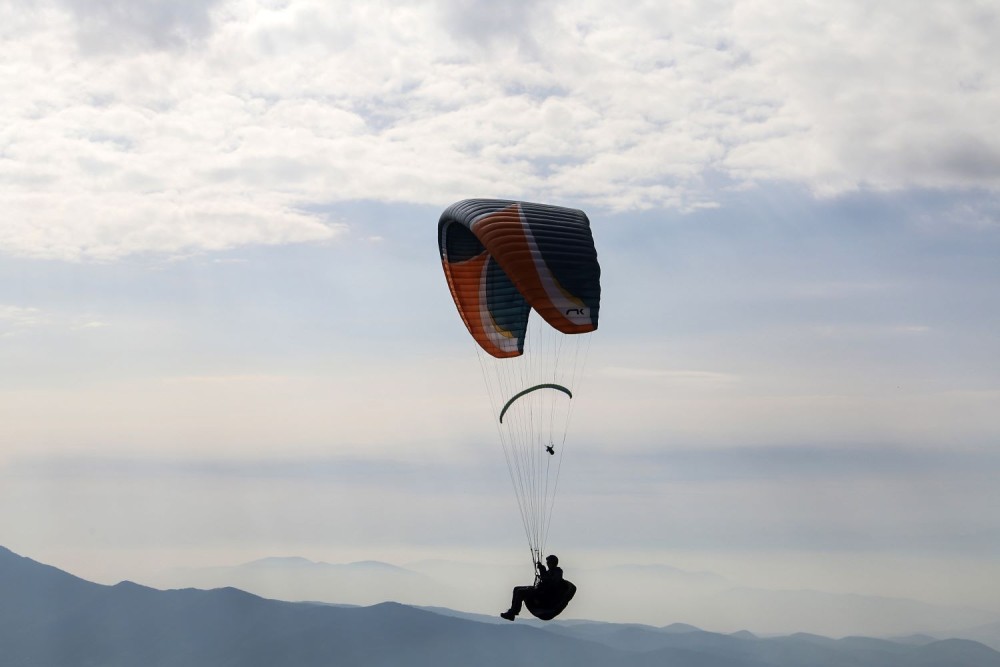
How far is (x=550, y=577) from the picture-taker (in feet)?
102

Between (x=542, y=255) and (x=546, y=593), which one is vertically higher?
(x=542, y=255)

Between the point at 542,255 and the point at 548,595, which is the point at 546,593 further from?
the point at 542,255

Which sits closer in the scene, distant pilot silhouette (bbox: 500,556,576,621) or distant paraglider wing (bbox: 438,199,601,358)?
distant pilot silhouette (bbox: 500,556,576,621)

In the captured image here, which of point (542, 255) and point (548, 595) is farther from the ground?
point (542, 255)

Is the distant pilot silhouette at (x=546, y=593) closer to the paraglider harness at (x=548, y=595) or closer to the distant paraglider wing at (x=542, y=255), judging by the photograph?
the paraglider harness at (x=548, y=595)

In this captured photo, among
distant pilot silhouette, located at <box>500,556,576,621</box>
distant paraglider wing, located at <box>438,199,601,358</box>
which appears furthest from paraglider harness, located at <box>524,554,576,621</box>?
distant paraglider wing, located at <box>438,199,601,358</box>

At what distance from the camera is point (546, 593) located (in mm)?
31047

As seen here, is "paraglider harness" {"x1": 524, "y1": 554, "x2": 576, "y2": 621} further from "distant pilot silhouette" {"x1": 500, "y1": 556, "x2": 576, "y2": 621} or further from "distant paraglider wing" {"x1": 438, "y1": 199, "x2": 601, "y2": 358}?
"distant paraglider wing" {"x1": 438, "y1": 199, "x2": 601, "y2": 358}

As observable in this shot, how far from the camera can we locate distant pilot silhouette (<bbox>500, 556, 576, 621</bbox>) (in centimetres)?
3090

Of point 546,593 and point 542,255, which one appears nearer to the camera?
point 546,593

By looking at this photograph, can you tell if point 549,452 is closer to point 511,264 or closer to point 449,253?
point 511,264

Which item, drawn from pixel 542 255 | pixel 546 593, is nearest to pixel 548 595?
pixel 546 593

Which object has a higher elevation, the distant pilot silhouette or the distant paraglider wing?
the distant paraglider wing

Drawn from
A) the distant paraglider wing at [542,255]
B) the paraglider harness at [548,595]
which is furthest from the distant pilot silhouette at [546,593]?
the distant paraglider wing at [542,255]
